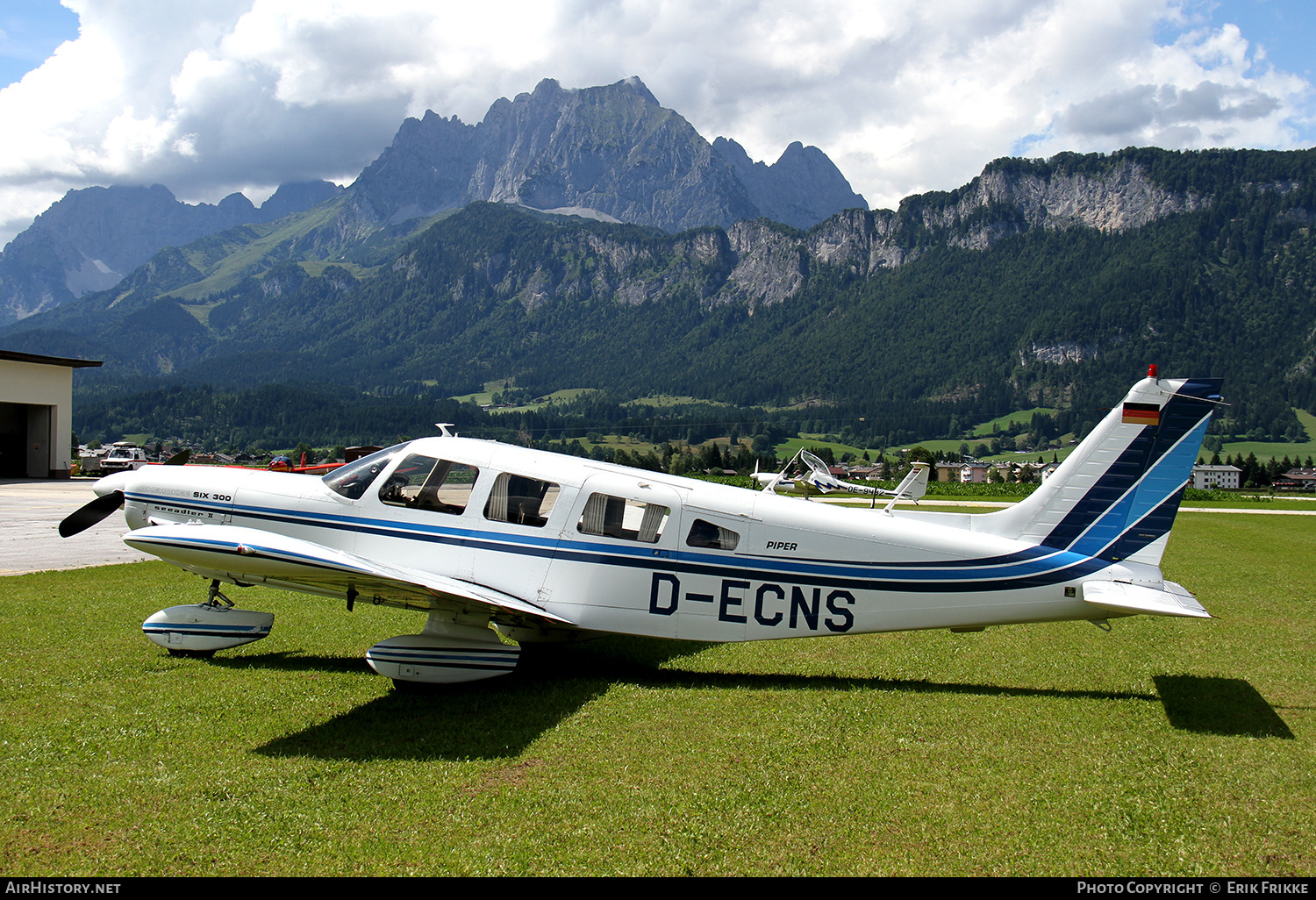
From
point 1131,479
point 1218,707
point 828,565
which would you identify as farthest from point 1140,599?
point 828,565

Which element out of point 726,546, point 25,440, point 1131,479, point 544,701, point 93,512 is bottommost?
point 25,440

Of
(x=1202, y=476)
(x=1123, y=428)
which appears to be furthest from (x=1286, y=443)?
(x=1123, y=428)

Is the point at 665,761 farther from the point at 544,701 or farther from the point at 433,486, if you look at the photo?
the point at 433,486

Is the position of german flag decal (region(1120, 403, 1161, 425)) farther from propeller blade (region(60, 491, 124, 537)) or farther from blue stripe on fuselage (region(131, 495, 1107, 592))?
propeller blade (region(60, 491, 124, 537))

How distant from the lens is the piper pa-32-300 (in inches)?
325

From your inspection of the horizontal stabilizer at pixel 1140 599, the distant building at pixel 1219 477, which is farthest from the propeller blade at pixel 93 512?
the distant building at pixel 1219 477

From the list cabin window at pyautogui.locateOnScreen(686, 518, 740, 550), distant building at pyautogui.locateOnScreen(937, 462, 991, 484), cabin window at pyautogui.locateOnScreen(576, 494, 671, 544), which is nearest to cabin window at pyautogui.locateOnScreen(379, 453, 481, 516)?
cabin window at pyautogui.locateOnScreen(576, 494, 671, 544)

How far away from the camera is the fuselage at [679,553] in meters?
8.30

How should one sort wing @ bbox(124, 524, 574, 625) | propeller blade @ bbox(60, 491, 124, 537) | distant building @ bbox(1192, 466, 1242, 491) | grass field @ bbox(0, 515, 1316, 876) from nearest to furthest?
grass field @ bbox(0, 515, 1316, 876) < wing @ bbox(124, 524, 574, 625) < propeller blade @ bbox(60, 491, 124, 537) < distant building @ bbox(1192, 466, 1242, 491)

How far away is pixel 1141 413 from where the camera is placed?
332 inches

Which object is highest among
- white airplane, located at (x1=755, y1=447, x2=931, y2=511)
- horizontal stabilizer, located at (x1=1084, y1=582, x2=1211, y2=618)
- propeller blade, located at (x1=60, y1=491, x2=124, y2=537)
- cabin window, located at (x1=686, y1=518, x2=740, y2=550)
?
cabin window, located at (x1=686, y1=518, x2=740, y2=550)

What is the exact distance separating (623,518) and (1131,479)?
5.32 m

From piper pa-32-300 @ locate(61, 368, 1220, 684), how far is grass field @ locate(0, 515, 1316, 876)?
78 cm

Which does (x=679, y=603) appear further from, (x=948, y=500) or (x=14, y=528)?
(x=948, y=500)
